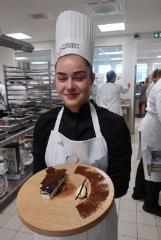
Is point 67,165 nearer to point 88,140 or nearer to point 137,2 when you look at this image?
point 88,140

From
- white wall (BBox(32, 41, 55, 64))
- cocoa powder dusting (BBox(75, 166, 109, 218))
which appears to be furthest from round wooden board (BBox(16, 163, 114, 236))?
white wall (BBox(32, 41, 55, 64))

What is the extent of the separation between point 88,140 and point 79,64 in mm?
294

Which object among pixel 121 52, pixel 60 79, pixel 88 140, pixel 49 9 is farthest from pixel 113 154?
pixel 121 52

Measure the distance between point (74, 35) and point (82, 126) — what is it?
1.20 feet

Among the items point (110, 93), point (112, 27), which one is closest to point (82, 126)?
point (110, 93)

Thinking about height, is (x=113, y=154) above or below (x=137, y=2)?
below

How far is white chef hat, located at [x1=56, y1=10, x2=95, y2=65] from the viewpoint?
79 centimetres

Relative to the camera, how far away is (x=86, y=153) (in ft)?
2.78

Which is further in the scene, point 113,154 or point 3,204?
point 3,204

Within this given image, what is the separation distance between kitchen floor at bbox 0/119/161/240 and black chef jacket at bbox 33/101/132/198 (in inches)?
50.2

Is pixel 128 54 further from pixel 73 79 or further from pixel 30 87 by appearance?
pixel 73 79

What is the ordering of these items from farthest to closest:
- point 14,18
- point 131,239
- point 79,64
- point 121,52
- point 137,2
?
point 121,52 → point 14,18 → point 137,2 → point 131,239 → point 79,64

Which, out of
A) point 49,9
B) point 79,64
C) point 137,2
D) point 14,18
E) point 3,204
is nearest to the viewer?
point 79,64

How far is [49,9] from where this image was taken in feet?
11.0
